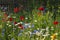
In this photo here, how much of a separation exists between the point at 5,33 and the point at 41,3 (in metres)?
2.76

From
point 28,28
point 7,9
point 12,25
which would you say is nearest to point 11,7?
point 7,9

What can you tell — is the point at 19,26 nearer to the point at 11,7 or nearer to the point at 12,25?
the point at 12,25

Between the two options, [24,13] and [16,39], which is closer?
[16,39]

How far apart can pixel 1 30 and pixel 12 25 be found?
35 cm

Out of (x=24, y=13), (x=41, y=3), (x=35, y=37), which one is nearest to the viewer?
(x=35, y=37)

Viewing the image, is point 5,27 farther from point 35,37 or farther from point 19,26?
point 35,37

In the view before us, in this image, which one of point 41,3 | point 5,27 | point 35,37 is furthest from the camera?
point 41,3

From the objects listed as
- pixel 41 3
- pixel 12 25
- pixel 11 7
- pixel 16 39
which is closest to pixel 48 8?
pixel 41 3

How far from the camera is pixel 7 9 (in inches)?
279

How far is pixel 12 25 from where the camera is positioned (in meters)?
4.68

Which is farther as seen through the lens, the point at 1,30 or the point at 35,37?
the point at 1,30

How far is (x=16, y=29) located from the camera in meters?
4.55

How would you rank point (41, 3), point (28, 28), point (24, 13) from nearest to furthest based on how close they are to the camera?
point (28, 28), point (24, 13), point (41, 3)

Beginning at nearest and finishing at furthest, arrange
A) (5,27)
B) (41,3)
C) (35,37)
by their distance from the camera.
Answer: (35,37) < (5,27) < (41,3)
